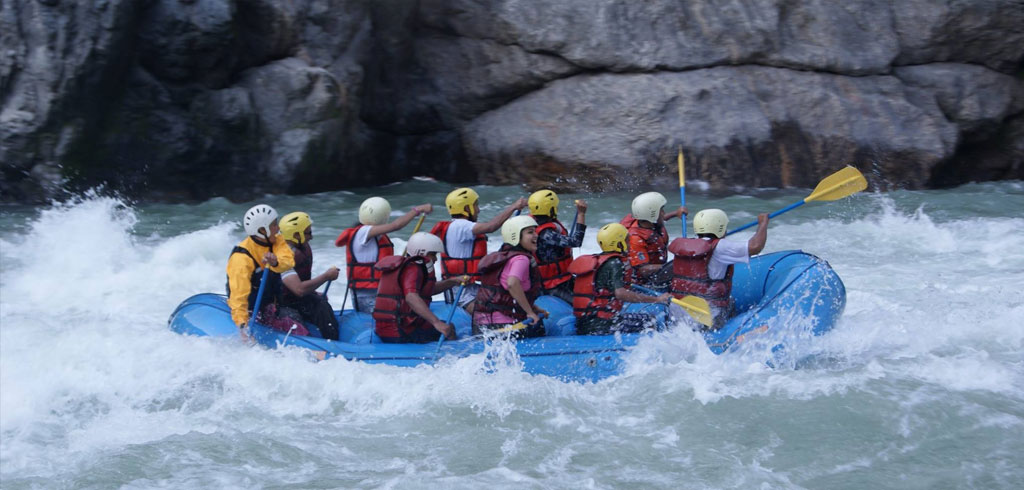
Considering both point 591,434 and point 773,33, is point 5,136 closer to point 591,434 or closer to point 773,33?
point 591,434

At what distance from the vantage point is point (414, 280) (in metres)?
5.56

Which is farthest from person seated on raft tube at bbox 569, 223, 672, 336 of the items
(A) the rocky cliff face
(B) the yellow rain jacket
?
(A) the rocky cliff face

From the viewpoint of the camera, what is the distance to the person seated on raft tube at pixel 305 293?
5.92 meters

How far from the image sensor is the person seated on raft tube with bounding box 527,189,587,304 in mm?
6188

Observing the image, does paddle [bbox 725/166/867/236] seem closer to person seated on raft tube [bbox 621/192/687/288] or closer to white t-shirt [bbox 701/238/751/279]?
person seated on raft tube [bbox 621/192/687/288]

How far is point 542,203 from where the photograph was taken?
6.23m

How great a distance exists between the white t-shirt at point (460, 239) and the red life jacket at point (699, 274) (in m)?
1.33

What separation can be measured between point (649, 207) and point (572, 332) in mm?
1060

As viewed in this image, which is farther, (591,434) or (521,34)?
(521,34)

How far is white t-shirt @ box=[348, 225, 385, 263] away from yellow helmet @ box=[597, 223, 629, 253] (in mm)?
1486

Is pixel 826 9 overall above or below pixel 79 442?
above

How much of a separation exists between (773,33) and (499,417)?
808 centimetres

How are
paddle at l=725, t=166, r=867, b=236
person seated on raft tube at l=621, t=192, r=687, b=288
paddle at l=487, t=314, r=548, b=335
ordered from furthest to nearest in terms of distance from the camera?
paddle at l=725, t=166, r=867, b=236 → person seated on raft tube at l=621, t=192, r=687, b=288 → paddle at l=487, t=314, r=548, b=335

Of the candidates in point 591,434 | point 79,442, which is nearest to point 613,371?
point 591,434
